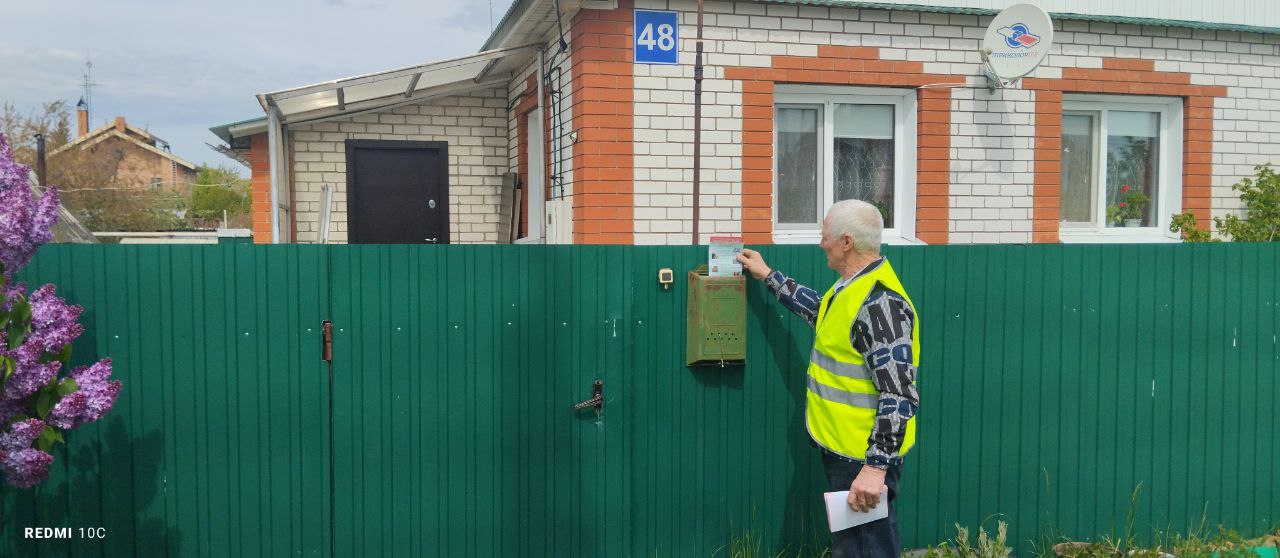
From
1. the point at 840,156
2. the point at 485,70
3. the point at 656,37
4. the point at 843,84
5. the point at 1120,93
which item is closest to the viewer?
the point at 656,37

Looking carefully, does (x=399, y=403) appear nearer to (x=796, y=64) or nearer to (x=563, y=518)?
(x=563, y=518)

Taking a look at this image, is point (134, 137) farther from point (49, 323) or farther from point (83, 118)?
point (49, 323)

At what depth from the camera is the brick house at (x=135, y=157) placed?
38875 mm

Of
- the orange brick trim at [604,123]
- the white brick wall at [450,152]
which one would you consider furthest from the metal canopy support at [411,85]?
the orange brick trim at [604,123]

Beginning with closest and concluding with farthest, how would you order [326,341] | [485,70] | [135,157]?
1. [326,341]
2. [485,70]
3. [135,157]

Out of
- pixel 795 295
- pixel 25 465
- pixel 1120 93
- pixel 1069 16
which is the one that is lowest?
pixel 25 465

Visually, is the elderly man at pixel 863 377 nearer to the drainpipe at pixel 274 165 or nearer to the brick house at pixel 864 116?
the brick house at pixel 864 116

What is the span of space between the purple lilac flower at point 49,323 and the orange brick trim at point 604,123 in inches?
148

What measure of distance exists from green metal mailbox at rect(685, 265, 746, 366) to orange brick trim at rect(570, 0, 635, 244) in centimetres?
246

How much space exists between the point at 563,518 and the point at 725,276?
1.28 m

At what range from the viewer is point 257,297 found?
3.62 meters

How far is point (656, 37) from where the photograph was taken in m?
6.30

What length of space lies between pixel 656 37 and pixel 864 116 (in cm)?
181

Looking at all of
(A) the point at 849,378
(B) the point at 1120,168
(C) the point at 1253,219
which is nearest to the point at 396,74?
(A) the point at 849,378
